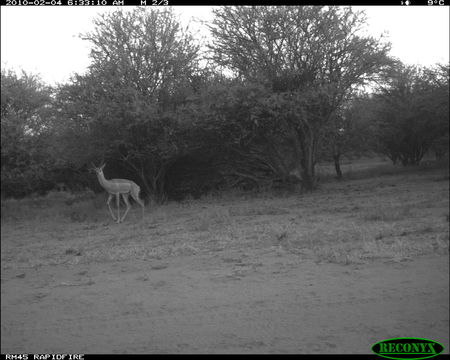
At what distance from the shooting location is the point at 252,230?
35.6 ft

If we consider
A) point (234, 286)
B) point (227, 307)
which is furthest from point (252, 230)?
point (227, 307)

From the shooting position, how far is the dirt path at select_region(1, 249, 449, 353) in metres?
4.63

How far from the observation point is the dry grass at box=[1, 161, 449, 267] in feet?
27.7

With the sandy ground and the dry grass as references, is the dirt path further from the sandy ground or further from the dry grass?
the dry grass

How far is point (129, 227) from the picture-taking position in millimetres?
13367

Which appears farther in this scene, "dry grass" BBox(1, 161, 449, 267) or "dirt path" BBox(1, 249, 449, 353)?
"dry grass" BBox(1, 161, 449, 267)

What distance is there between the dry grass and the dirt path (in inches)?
34.5

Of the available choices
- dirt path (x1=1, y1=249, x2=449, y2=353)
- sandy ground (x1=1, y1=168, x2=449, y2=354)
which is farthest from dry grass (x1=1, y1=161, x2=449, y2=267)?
dirt path (x1=1, y1=249, x2=449, y2=353)

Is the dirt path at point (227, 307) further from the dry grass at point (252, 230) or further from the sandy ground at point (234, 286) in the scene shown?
the dry grass at point (252, 230)

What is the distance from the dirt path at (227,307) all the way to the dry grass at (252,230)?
0.88m

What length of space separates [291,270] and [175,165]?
1565cm

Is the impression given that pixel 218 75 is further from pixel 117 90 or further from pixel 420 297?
pixel 420 297

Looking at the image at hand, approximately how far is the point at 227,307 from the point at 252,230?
5.37 m

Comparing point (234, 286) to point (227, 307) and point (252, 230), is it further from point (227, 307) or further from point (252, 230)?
point (252, 230)
